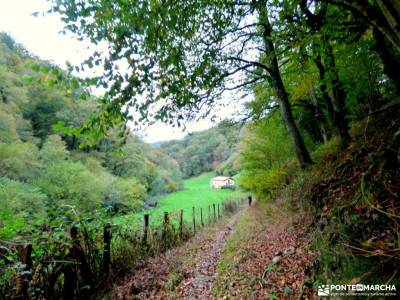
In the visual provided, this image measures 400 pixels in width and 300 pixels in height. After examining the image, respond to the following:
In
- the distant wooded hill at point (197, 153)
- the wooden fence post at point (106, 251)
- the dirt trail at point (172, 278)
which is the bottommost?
the dirt trail at point (172, 278)

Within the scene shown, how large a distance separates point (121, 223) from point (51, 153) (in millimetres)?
25355

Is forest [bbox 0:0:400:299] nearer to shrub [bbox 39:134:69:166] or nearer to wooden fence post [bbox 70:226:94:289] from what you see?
wooden fence post [bbox 70:226:94:289]

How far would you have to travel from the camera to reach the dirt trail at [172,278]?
5.18 m

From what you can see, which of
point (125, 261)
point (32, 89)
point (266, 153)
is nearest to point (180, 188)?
point (32, 89)

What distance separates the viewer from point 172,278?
19.4 feet

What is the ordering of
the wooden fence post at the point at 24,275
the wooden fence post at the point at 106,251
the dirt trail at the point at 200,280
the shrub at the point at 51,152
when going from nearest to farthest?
the wooden fence post at the point at 24,275, the dirt trail at the point at 200,280, the wooden fence post at the point at 106,251, the shrub at the point at 51,152

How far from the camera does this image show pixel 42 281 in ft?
14.3

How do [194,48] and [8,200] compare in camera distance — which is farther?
[8,200]

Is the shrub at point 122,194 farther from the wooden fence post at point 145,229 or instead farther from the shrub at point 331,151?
the shrub at point 331,151

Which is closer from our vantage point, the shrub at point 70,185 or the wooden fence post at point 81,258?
the wooden fence post at point 81,258

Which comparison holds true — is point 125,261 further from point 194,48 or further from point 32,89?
point 32,89

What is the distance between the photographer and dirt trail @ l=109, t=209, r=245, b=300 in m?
5.18

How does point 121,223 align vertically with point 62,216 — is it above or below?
below

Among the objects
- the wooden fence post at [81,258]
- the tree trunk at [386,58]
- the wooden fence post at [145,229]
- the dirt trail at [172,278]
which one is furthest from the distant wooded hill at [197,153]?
the wooden fence post at [81,258]
